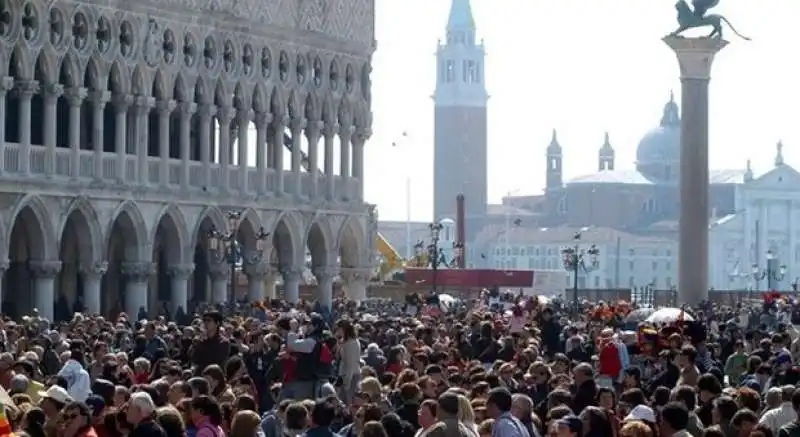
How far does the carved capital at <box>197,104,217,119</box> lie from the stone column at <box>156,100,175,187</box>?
4.99ft

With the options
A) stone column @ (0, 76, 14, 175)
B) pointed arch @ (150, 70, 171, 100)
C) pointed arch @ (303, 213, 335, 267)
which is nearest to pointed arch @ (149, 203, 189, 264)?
pointed arch @ (150, 70, 171, 100)

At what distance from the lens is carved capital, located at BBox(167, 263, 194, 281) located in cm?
5888

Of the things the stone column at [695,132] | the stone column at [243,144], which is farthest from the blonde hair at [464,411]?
the stone column at [243,144]

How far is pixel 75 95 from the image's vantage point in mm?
54219

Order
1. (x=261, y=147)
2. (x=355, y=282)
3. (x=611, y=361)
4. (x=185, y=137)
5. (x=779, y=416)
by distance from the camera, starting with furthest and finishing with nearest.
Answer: (x=355, y=282)
(x=261, y=147)
(x=185, y=137)
(x=611, y=361)
(x=779, y=416)

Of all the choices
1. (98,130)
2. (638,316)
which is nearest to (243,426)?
(638,316)

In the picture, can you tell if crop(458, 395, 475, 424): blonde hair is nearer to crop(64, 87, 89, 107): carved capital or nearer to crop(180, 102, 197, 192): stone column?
crop(64, 87, 89, 107): carved capital

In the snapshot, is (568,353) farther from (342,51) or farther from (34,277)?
(342,51)

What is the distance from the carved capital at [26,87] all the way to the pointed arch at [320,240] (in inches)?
584

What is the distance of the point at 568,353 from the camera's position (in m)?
29.8

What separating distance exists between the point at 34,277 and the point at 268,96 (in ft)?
40.2

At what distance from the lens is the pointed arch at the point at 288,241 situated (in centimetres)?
6462

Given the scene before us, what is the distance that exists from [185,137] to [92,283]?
617 centimetres

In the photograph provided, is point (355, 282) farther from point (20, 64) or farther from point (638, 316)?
point (638, 316)
